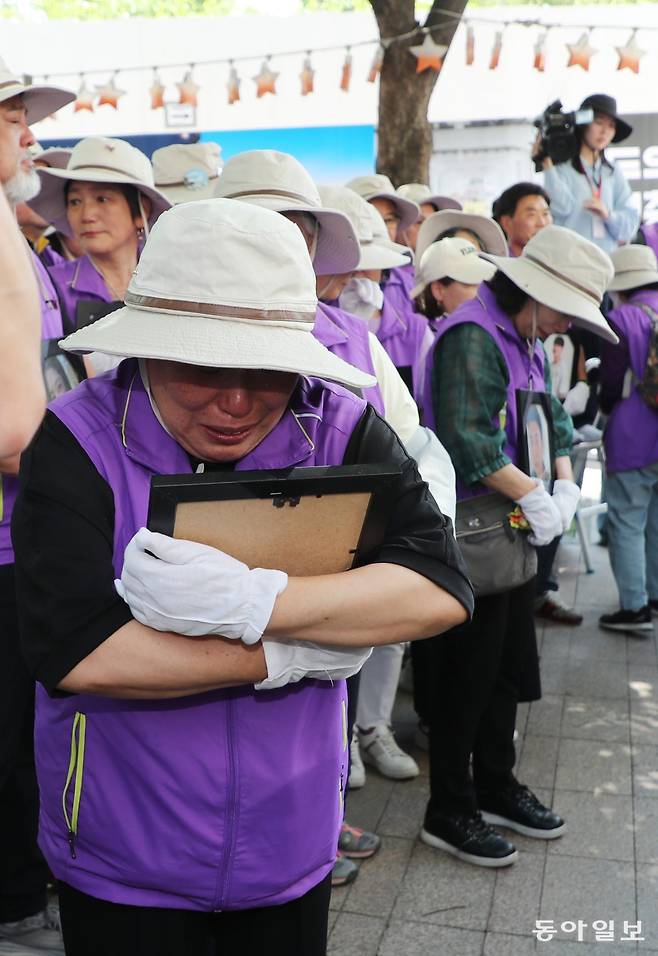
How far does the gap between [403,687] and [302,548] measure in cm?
377

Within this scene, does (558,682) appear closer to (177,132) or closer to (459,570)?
(459,570)

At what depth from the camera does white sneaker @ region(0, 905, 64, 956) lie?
9.52 ft

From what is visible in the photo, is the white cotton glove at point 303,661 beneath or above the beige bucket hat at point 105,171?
beneath

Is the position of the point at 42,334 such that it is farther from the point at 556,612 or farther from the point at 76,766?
the point at 556,612

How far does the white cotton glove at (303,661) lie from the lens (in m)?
1.55

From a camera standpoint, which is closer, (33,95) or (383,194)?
(33,95)

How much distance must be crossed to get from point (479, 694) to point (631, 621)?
8.81ft

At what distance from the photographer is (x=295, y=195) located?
3.08 meters

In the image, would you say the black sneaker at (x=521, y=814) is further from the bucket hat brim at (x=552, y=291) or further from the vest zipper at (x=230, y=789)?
the vest zipper at (x=230, y=789)

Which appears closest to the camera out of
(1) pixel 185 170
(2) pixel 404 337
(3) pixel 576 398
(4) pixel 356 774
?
(4) pixel 356 774

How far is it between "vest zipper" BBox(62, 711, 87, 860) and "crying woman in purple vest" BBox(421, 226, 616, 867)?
187 cm

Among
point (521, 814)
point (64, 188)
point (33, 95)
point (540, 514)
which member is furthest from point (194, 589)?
point (64, 188)

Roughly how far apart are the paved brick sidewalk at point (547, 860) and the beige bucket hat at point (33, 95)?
2583 mm

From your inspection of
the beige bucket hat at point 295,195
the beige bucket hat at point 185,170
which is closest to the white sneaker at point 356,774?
the beige bucket hat at point 295,195
